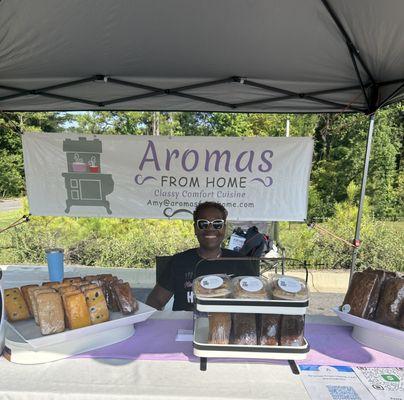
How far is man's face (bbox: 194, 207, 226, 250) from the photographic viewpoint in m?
1.87

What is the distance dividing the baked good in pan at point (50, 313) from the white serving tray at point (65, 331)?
23mm

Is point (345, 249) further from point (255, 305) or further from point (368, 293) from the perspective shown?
point (255, 305)

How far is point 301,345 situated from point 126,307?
656mm

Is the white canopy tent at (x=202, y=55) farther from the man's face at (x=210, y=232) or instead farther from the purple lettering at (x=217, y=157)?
the man's face at (x=210, y=232)

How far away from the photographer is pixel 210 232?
1885mm

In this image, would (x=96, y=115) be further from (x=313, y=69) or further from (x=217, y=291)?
(x=217, y=291)

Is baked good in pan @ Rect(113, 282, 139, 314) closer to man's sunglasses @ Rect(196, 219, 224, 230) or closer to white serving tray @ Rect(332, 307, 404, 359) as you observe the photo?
man's sunglasses @ Rect(196, 219, 224, 230)

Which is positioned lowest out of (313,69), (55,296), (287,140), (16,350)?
(16,350)

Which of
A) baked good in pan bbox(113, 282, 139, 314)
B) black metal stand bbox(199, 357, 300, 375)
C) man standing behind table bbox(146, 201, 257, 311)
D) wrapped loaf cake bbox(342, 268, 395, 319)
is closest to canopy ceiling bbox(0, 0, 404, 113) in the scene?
man standing behind table bbox(146, 201, 257, 311)

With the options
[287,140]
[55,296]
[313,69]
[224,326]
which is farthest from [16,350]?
[287,140]

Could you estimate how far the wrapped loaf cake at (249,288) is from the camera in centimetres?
109

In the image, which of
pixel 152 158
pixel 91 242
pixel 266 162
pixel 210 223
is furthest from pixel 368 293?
pixel 91 242

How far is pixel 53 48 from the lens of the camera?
7.03 ft

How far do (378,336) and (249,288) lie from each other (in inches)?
22.6
